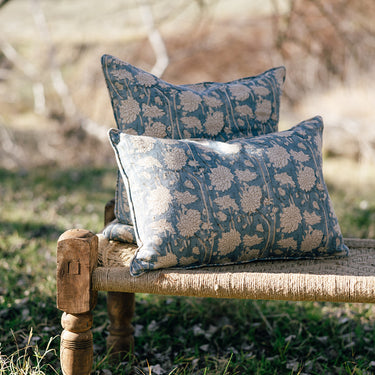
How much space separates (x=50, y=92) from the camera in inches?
239

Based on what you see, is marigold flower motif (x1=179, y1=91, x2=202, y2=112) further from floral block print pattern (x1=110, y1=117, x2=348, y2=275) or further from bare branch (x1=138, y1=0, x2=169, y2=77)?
bare branch (x1=138, y1=0, x2=169, y2=77)

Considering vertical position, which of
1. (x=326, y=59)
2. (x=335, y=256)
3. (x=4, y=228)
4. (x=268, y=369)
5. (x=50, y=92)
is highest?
(x=326, y=59)

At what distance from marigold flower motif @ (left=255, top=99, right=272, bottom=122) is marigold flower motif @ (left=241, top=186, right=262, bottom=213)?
1.29 feet

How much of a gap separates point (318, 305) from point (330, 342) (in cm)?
30

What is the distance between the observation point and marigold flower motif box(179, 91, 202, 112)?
158 centimetres

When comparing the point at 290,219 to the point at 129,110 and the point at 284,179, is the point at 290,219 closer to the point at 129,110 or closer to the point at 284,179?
the point at 284,179

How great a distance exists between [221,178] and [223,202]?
0.08 m

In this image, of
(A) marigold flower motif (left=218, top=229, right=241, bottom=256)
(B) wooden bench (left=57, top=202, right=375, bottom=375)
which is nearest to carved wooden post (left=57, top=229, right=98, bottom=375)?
(B) wooden bench (left=57, top=202, right=375, bottom=375)

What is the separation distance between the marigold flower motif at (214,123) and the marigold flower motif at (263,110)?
0.15 meters

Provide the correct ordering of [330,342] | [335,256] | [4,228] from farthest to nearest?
[4,228], [330,342], [335,256]

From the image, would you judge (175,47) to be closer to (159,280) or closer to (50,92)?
(50,92)

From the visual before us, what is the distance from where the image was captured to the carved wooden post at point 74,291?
1267mm

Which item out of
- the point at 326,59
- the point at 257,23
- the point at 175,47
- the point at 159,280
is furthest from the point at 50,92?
the point at 159,280

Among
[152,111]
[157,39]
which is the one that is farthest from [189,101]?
[157,39]
